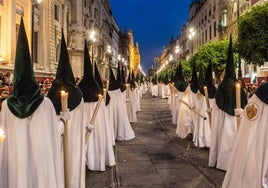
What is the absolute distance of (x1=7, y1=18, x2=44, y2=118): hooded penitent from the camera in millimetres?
4328

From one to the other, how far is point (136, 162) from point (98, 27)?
5375 cm

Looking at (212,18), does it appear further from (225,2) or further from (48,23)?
(48,23)

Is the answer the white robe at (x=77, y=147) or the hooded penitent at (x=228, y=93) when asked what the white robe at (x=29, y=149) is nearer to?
the white robe at (x=77, y=147)

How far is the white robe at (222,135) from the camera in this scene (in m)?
7.97

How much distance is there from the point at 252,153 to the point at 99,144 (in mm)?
3996

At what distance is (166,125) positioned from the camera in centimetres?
1653

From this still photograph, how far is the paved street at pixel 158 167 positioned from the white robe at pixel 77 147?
1.01 m

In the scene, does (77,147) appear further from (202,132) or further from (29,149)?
(202,132)

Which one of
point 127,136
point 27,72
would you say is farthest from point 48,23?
point 27,72

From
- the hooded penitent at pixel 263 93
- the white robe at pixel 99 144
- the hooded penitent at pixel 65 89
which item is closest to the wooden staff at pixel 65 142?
the hooded penitent at pixel 65 89

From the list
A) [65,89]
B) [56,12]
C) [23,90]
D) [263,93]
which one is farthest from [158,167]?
[56,12]

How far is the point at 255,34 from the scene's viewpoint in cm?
2141

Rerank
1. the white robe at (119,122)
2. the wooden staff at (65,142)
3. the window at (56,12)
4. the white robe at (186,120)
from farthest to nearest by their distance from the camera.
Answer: the window at (56,12) < the white robe at (186,120) < the white robe at (119,122) < the wooden staff at (65,142)

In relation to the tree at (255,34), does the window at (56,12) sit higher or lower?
higher
